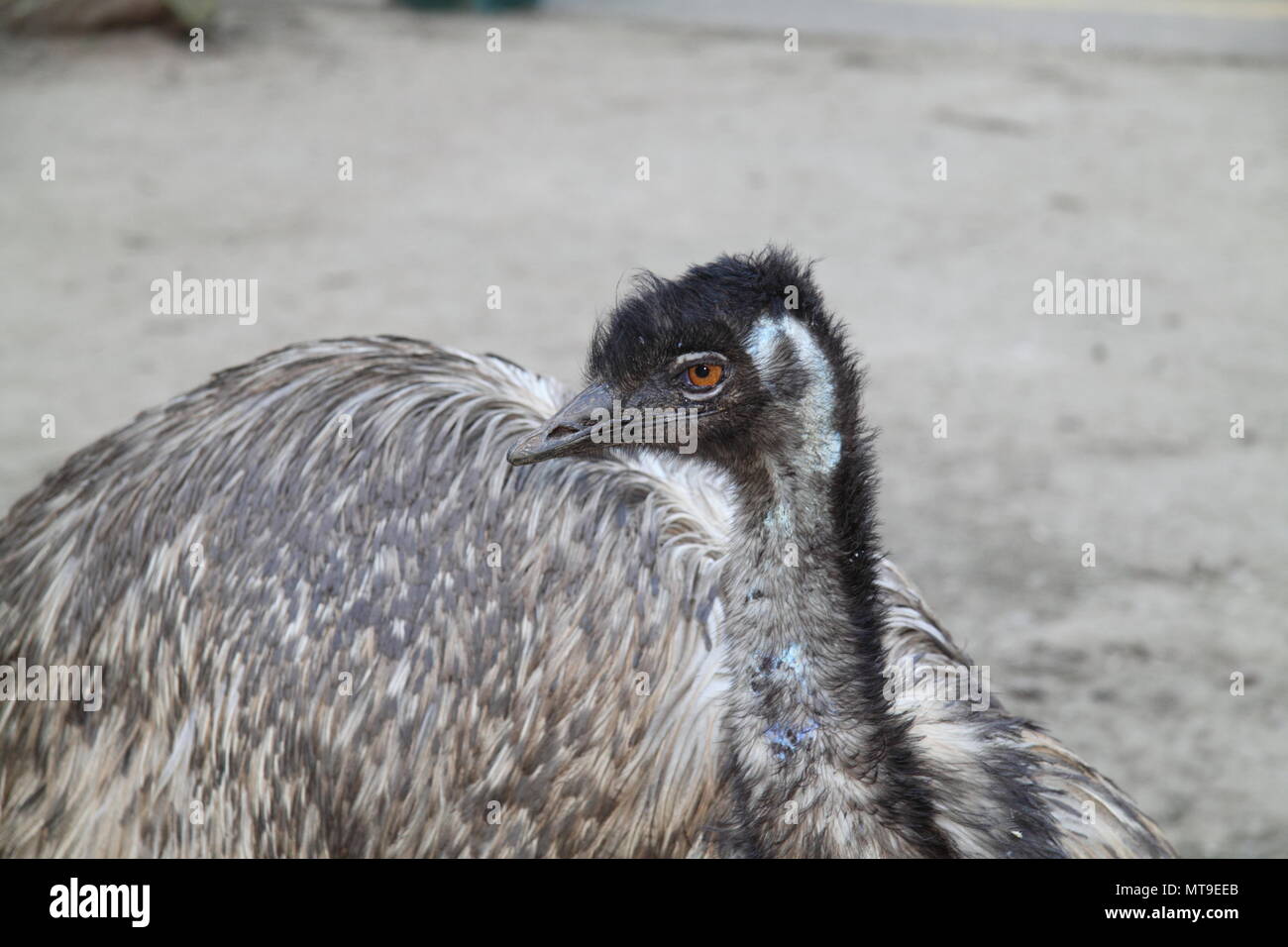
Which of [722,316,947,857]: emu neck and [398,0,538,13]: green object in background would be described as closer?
[722,316,947,857]: emu neck

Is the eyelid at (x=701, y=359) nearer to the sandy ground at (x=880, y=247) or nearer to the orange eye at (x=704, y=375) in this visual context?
the orange eye at (x=704, y=375)

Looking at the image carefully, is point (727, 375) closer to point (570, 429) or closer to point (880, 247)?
point (570, 429)

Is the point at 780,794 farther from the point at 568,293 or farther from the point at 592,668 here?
the point at 568,293

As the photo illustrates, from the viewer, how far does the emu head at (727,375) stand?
2436 millimetres

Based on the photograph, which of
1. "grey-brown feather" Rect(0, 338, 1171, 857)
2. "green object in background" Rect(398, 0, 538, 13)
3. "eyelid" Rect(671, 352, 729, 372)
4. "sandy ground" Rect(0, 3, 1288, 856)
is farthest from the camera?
"green object in background" Rect(398, 0, 538, 13)

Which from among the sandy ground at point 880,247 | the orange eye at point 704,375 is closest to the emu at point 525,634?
the orange eye at point 704,375

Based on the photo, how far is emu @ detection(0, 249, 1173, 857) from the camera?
2.44m

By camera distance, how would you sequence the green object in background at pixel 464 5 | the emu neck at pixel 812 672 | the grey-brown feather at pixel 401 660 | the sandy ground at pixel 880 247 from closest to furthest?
1. the emu neck at pixel 812 672
2. the grey-brown feather at pixel 401 660
3. the sandy ground at pixel 880 247
4. the green object in background at pixel 464 5

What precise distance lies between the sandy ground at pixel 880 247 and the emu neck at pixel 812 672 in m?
1.85

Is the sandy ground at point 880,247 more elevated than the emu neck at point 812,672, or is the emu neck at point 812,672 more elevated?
the sandy ground at point 880,247

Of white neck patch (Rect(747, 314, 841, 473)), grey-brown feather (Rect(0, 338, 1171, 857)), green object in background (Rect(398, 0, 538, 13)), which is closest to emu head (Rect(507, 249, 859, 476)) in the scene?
white neck patch (Rect(747, 314, 841, 473))

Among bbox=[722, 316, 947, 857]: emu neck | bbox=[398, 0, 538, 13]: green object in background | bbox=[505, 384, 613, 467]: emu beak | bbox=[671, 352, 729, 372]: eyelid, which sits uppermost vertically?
bbox=[398, 0, 538, 13]: green object in background

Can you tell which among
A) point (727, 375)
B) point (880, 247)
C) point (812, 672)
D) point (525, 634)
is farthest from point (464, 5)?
point (812, 672)

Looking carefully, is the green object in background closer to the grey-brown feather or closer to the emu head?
the grey-brown feather
